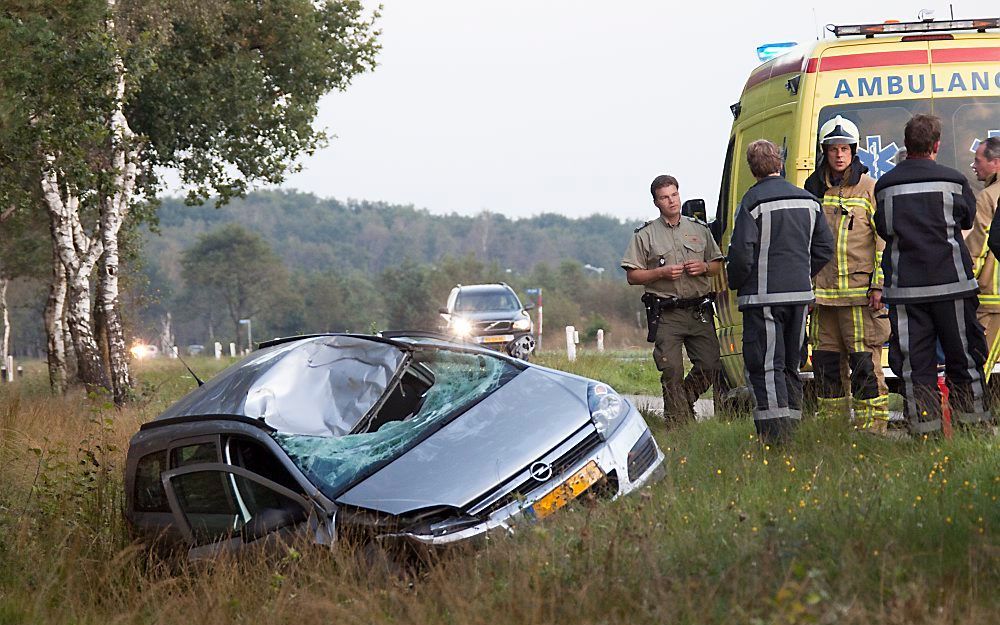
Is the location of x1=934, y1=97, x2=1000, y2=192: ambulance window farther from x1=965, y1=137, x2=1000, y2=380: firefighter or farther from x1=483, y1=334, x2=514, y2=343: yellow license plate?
x1=483, y1=334, x2=514, y2=343: yellow license plate

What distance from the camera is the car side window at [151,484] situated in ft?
22.2

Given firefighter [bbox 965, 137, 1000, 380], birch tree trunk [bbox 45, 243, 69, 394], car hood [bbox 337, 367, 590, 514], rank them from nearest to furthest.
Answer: car hood [bbox 337, 367, 590, 514] < firefighter [bbox 965, 137, 1000, 380] < birch tree trunk [bbox 45, 243, 69, 394]

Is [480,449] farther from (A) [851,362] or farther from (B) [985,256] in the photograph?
(B) [985,256]

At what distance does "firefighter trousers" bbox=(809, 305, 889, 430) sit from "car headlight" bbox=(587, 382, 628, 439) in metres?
1.88

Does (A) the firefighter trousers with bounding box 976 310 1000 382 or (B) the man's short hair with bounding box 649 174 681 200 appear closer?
(A) the firefighter trousers with bounding box 976 310 1000 382

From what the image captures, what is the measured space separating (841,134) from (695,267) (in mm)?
1725

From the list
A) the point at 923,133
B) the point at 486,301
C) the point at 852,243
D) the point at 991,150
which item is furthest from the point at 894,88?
the point at 486,301

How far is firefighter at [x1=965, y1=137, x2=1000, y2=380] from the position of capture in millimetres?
8023

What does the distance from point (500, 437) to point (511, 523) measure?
718 millimetres

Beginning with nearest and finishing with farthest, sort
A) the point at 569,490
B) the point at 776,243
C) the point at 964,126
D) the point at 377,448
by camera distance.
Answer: the point at 569,490 < the point at 377,448 < the point at 776,243 < the point at 964,126

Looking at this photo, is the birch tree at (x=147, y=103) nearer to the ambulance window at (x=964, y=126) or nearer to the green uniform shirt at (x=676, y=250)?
the green uniform shirt at (x=676, y=250)

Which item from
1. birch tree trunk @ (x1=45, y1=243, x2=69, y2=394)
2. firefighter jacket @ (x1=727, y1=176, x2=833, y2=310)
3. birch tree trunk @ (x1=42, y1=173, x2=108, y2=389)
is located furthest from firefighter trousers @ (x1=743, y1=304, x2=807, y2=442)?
birch tree trunk @ (x1=45, y1=243, x2=69, y2=394)

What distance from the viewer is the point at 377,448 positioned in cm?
649

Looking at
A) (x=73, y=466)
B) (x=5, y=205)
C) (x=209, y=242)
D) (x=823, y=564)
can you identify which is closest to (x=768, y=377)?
(x=823, y=564)
